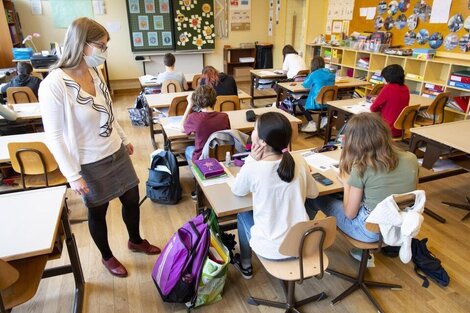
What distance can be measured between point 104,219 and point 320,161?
1433 millimetres

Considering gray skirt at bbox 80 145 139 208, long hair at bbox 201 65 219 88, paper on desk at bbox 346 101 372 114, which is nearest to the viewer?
gray skirt at bbox 80 145 139 208

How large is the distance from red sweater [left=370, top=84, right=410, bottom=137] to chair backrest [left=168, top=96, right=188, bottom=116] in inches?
81.7

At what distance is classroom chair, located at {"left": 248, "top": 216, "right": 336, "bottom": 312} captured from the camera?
1542 millimetres

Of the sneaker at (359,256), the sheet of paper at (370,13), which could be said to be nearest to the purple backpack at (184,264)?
the sneaker at (359,256)

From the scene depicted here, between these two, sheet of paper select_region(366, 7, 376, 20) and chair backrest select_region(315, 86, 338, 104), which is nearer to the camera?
chair backrest select_region(315, 86, 338, 104)

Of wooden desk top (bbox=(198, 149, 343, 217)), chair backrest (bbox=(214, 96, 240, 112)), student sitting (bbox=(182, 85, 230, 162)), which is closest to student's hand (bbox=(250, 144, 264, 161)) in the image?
wooden desk top (bbox=(198, 149, 343, 217))

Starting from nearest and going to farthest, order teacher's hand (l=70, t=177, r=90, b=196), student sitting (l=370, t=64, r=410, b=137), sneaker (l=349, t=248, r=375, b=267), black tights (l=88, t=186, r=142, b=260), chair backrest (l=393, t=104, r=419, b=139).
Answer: teacher's hand (l=70, t=177, r=90, b=196)
black tights (l=88, t=186, r=142, b=260)
sneaker (l=349, t=248, r=375, b=267)
chair backrest (l=393, t=104, r=419, b=139)
student sitting (l=370, t=64, r=410, b=137)

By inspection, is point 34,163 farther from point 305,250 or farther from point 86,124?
point 305,250

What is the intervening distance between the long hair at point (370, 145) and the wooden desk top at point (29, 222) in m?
1.48

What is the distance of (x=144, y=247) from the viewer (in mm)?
2422

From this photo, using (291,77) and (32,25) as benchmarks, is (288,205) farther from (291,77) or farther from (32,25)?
(32,25)

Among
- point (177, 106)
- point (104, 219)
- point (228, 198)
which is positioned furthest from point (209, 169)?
point (177, 106)

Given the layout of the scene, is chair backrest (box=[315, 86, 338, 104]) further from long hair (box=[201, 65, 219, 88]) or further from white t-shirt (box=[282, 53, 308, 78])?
long hair (box=[201, 65, 219, 88])

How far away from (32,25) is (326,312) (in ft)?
25.1
